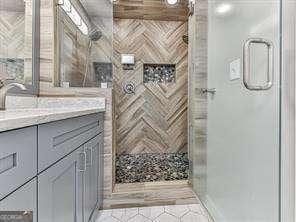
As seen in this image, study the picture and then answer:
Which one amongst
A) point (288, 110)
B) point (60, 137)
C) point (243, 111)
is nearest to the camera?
point (288, 110)

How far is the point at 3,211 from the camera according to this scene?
1.96 ft

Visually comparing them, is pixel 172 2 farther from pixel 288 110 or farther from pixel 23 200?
pixel 23 200

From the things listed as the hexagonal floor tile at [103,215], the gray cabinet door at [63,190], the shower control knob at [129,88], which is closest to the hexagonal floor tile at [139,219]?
the hexagonal floor tile at [103,215]

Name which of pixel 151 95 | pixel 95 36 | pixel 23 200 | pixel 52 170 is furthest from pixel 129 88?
pixel 23 200

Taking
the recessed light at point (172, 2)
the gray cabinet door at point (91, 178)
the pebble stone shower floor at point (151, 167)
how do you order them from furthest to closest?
1. the recessed light at point (172, 2)
2. the pebble stone shower floor at point (151, 167)
3. the gray cabinet door at point (91, 178)

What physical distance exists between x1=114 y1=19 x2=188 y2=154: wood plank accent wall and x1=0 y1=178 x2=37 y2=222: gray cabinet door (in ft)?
9.71

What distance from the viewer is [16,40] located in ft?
5.42

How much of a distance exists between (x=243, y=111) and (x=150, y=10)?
2583 millimetres

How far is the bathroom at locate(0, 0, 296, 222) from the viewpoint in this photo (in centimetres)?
87

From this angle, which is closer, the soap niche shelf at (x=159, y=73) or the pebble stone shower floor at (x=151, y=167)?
the pebble stone shower floor at (x=151, y=167)

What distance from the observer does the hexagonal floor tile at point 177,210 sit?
1890 millimetres

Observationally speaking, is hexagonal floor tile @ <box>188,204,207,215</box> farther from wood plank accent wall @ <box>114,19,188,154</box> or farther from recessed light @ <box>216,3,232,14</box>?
wood plank accent wall @ <box>114,19,188,154</box>

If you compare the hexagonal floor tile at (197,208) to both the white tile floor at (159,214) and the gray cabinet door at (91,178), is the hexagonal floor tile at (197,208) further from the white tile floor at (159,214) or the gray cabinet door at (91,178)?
the gray cabinet door at (91,178)

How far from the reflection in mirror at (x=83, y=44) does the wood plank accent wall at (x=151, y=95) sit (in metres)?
1.33
